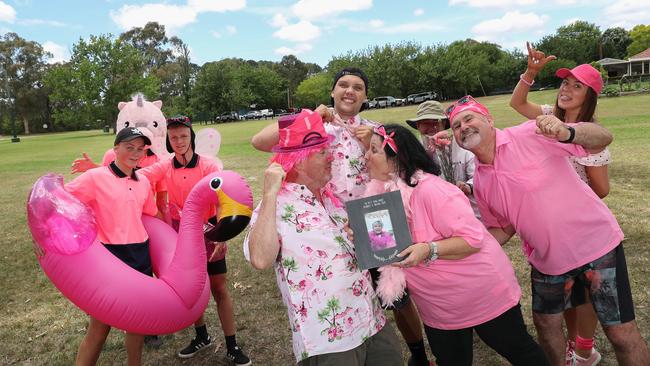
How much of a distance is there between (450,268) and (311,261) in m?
0.73

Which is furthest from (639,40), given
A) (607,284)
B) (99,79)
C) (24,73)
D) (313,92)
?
(24,73)

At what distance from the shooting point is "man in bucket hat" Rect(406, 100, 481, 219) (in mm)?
3568

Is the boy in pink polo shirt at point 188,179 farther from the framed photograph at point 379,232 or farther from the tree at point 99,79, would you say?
the tree at point 99,79

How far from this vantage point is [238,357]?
3680mm

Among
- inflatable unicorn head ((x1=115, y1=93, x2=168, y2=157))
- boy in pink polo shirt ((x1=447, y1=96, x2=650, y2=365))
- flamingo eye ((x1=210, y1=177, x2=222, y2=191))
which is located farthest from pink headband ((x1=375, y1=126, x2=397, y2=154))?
inflatable unicorn head ((x1=115, y1=93, x2=168, y2=157))

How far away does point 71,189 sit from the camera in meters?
3.03

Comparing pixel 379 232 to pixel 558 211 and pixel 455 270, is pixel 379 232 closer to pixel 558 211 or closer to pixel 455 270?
pixel 455 270

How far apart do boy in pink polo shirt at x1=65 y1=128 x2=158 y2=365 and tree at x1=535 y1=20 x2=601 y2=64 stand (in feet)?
207

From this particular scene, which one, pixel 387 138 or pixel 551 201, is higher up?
pixel 387 138

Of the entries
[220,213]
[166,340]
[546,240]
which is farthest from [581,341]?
[166,340]

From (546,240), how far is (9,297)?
612 cm

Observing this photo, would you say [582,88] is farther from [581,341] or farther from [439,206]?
[581,341]

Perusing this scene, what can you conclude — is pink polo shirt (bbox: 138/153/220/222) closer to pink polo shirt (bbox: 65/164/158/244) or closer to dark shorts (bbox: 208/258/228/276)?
pink polo shirt (bbox: 65/164/158/244)

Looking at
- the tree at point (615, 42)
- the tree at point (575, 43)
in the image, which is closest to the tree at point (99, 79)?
the tree at point (575, 43)
